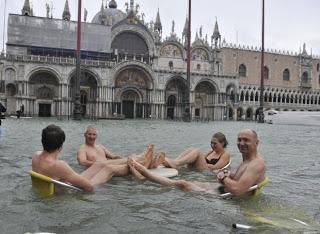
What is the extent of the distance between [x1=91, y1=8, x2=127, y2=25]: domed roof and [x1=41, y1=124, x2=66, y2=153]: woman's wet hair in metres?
50.9

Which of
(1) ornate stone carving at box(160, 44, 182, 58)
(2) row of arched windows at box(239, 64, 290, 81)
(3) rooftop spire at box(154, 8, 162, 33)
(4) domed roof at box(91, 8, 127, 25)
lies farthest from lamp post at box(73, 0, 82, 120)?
(2) row of arched windows at box(239, 64, 290, 81)

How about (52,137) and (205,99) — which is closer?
(52,137)

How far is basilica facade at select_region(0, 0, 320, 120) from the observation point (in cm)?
4569

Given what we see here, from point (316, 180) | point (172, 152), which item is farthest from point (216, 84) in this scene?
point (316, 180)

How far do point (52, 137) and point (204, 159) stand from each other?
12.3 feet

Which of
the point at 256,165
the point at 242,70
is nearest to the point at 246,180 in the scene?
the point at 256,165

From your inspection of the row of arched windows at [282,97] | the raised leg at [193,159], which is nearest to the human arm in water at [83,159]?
the raised leg at [193,159]

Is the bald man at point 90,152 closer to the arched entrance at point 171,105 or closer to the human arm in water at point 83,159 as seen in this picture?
the human arm in water at point 83,159

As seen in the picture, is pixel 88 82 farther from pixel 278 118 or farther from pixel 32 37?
pixel 278 118

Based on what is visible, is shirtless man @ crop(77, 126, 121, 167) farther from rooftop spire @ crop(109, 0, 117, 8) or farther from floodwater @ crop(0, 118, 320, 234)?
rooftop spire @ crop(109, 0, 117, 8)

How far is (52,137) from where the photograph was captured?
17.6 ft

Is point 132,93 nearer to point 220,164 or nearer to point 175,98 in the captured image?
point 175,98

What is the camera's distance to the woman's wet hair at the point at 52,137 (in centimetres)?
532

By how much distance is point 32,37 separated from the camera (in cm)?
4812
